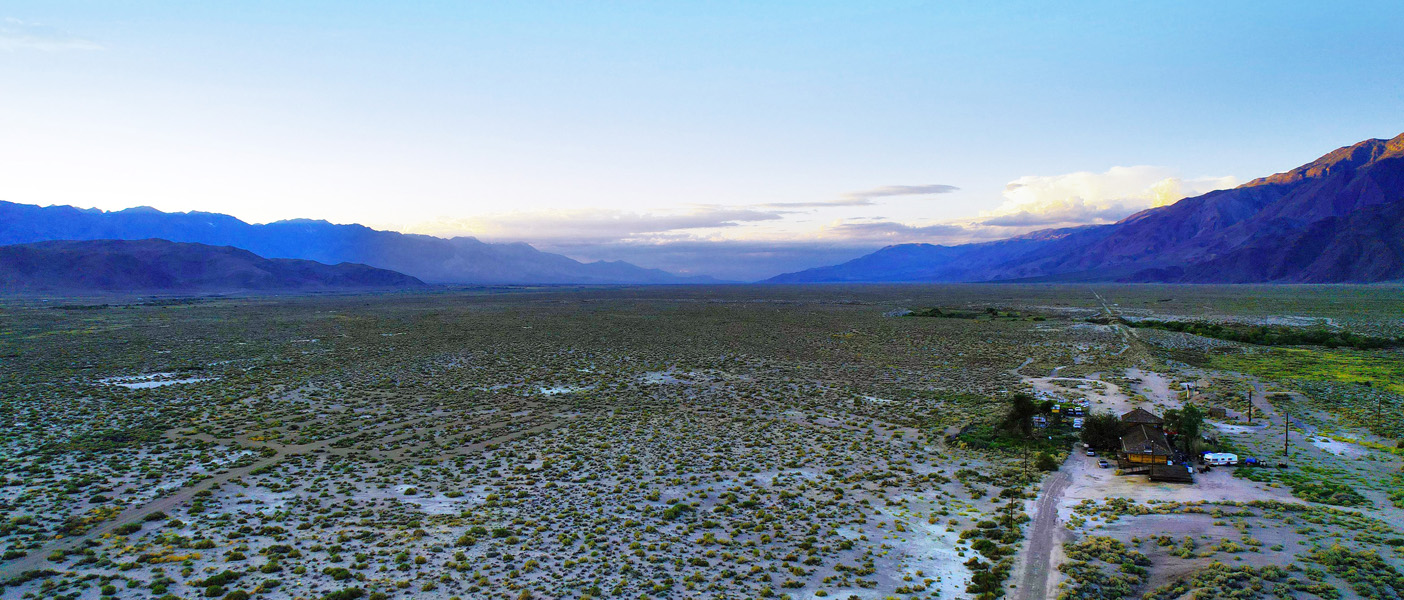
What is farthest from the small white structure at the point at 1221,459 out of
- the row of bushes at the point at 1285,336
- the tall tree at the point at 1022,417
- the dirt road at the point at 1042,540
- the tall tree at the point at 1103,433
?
the row of bushes at the point at 1285,336

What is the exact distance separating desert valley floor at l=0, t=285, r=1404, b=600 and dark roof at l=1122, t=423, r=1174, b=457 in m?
1.02

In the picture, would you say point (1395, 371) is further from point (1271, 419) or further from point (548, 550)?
point (548, 550)

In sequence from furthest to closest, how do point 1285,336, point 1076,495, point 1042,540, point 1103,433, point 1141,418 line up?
point 1285,336
point 1103,433
point 1141,418
point 1076,495
point 1042,540

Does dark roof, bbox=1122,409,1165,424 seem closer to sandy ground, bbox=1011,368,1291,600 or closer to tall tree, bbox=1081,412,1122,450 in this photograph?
tall tree, bbox=1081,412,1122,450

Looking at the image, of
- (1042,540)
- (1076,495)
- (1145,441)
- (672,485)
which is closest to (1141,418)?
(1145,441)

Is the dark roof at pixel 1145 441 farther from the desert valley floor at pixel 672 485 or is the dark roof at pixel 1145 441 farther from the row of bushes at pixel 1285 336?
the row of bushes at pixel 1285 336

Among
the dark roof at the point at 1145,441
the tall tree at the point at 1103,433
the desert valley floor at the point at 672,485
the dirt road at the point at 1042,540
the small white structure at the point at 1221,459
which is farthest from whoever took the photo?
the tall tree at the point at 1103,433

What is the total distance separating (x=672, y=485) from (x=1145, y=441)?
48.4 feet

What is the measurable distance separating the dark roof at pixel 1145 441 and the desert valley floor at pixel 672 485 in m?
1.02

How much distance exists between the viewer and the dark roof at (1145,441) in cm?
2028

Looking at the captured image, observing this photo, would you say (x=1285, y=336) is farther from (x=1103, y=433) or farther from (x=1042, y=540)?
(x=1042, y=540)

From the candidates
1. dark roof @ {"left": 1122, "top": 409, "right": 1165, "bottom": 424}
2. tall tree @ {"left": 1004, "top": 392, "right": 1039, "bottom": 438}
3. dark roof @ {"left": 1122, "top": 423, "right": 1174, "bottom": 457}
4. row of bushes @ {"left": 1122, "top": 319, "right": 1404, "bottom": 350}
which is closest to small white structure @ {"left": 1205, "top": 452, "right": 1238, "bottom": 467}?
dark roof @ {"left": 1122, "top": 423, "right": 1174, "bottom": 457}

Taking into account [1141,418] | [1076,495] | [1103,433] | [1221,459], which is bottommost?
[1076,495]

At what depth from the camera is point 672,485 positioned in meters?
19.5
